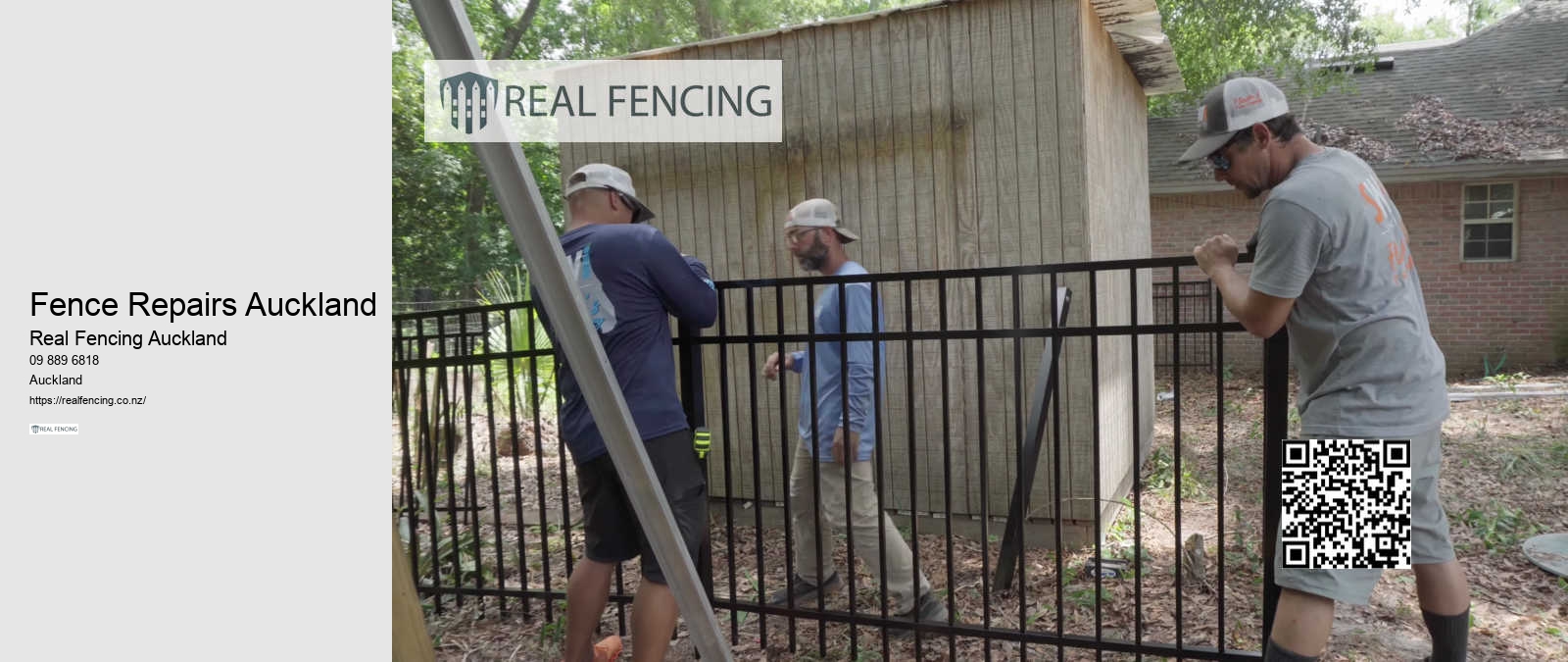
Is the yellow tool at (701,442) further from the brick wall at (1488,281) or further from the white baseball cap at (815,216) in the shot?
the brick wall at (1488,281)

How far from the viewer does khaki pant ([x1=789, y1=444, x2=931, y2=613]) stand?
3.68 m

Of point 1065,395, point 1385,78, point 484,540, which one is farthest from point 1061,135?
point 1385,78

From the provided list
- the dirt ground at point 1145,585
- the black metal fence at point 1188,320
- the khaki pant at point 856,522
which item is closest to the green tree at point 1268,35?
the black metal fence at point 1188,320

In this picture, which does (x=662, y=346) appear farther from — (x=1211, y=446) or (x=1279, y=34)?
(x=1279, y=34)

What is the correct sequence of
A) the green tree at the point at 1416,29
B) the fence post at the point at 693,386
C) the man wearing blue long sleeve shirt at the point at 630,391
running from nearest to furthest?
the man wearing blue long sleeve shirt at the point at 630,391 → the fence post at the point at 693,386 → the green tree at the point at 1416,29

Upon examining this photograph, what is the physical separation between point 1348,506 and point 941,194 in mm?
3043

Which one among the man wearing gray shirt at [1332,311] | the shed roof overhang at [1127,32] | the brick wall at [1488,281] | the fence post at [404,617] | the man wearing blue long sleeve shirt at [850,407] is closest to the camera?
the fence post at [404,617]

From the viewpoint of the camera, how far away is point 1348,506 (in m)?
2.29

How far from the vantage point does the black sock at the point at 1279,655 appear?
228 centimetres

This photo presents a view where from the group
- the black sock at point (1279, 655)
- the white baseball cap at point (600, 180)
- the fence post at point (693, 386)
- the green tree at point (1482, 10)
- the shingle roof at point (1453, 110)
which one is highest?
the green tree at point (1482, 10)

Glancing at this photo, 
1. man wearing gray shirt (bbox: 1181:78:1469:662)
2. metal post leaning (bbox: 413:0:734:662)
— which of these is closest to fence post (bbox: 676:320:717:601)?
metal post leaning (bbox: 413:0:734:662)

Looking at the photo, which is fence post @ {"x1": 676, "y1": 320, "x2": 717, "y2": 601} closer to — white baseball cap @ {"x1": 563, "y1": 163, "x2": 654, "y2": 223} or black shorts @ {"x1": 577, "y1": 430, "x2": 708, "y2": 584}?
black shorts @ {"x1": 577, "y1": 430, "x2": 708, "y2": 584}

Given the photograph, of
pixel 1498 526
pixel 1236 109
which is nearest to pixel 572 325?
pixel 1236 109

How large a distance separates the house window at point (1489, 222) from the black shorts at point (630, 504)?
542 inches
